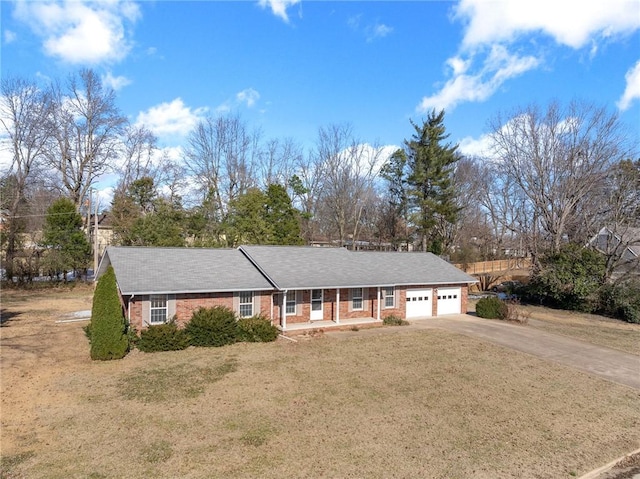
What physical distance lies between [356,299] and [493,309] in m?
9.23

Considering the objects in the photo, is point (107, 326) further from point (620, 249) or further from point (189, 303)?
point (620, 249)

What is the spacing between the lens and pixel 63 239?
34000 millimetres

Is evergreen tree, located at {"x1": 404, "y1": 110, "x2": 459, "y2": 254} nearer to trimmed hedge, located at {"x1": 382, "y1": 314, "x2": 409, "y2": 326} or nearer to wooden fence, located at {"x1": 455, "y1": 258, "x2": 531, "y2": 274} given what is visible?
wooden fence, located at {"x1": 455, "y1": 258, "x2": 531, "y2": 274}

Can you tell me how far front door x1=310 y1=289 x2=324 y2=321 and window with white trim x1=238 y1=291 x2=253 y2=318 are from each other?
3752 millimetres

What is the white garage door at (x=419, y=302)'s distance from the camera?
943 inches

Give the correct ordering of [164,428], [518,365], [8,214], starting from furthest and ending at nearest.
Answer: [8,214] → [518,365] → [164,428]

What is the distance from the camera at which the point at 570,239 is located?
35062 mm

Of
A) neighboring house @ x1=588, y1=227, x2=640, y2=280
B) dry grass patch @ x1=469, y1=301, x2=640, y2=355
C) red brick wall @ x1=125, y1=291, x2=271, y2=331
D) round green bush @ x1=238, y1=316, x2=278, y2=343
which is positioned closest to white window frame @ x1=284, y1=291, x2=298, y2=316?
red brick wall @ x1=125, y1=291, x2=271, y2=331

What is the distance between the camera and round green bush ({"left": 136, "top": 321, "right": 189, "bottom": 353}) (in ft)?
51.2

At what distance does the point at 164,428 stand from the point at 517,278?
141ft

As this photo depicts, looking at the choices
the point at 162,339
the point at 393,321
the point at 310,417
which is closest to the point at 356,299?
the point at 393,321

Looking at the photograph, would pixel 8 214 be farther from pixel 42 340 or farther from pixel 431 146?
pixel 431 146

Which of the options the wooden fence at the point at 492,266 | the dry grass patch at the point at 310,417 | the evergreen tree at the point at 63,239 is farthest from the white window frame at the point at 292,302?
the wooden fence at the point at 492,266

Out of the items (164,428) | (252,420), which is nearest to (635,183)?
(252,420)
